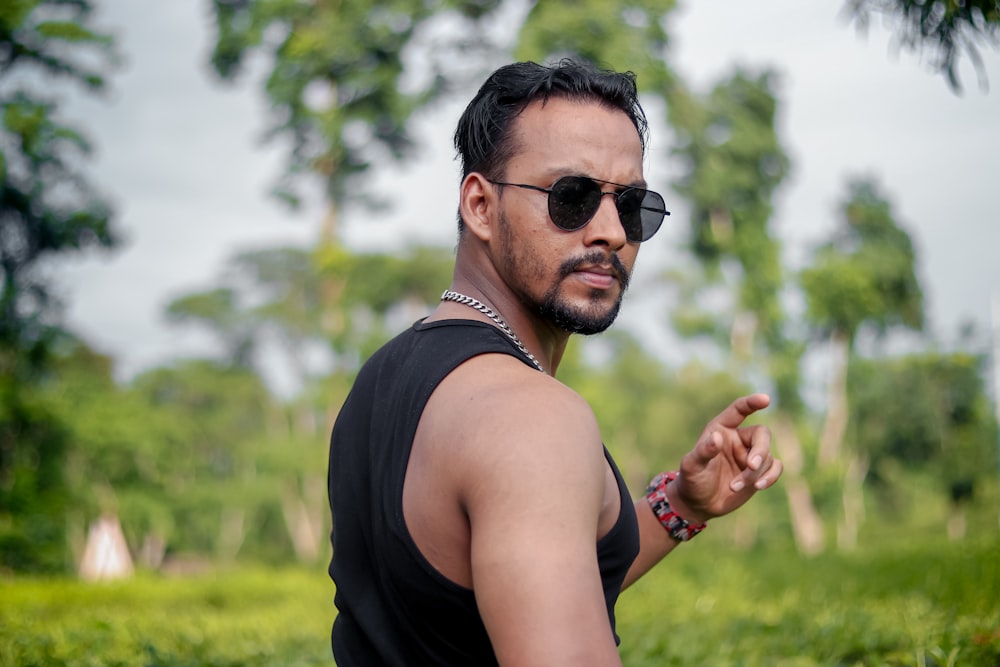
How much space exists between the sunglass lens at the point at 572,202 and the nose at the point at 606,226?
2 cm

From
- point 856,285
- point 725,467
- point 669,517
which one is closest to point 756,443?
point 725,467

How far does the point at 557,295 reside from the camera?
1.83 meters

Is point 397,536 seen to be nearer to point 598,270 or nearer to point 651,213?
point 598,270

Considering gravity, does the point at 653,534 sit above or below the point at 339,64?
below

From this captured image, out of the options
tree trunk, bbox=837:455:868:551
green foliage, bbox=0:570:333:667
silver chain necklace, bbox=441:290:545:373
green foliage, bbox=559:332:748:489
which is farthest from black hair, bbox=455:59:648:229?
tree trunk, bbox=837:455:868:551

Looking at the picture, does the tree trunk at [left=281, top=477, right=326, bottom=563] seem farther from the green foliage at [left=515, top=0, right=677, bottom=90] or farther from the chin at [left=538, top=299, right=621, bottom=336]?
the chin at [left=538, top=299, right=621, bottom=336]

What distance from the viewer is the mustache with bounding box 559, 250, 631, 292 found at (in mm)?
1838

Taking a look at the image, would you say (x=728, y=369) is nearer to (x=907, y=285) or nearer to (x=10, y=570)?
(x=907, y=285)

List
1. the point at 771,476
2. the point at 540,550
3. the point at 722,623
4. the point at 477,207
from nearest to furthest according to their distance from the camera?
the point at 540,550 → the point at 477,207 → the point at 771,476 → the point at 722,623

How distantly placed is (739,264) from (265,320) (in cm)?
2707

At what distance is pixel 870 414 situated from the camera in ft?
144

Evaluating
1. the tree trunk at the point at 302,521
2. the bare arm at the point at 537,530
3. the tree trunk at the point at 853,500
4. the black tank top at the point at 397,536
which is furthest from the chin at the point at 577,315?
the tree trunk at the point at 302,521

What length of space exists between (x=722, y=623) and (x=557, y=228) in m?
5.02

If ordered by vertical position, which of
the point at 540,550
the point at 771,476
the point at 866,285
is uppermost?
the point at 866,285
